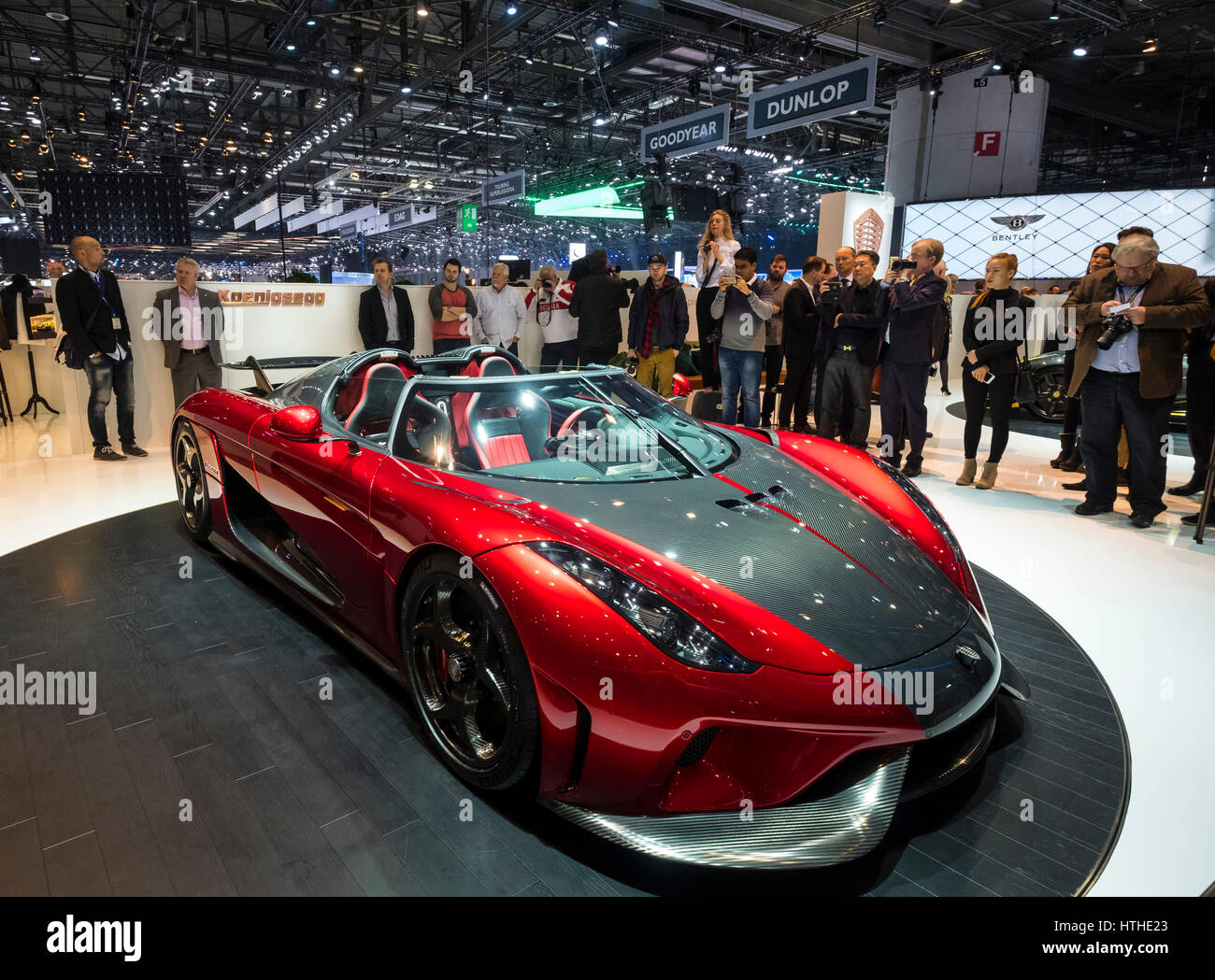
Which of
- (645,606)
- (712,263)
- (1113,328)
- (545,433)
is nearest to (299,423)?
(545,433)

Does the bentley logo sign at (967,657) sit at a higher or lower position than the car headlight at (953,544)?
lower

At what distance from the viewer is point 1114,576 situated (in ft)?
12.0

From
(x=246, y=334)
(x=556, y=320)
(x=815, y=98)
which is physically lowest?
(x=246, y=334)

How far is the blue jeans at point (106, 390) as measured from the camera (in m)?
5.95

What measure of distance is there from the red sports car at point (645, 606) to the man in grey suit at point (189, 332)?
165 inches

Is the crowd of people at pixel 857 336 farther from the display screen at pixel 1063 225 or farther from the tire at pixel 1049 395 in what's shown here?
the display screen at pixel 1063 225

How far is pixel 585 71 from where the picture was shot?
43.4ft

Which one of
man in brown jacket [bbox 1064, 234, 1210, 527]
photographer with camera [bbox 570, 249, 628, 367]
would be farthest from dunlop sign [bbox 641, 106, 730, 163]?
man in brown jacket [bbox 1064, 234, 1210, 527]

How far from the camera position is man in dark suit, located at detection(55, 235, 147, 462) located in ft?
18.7

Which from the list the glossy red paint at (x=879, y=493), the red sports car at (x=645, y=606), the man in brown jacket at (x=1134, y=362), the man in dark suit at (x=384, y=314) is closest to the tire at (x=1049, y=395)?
the man in brown jacket at (x=1134, y=362)

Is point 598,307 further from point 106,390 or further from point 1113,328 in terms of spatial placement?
point 106,390

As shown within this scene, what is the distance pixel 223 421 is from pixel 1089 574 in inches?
167

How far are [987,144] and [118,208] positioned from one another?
1502cm
